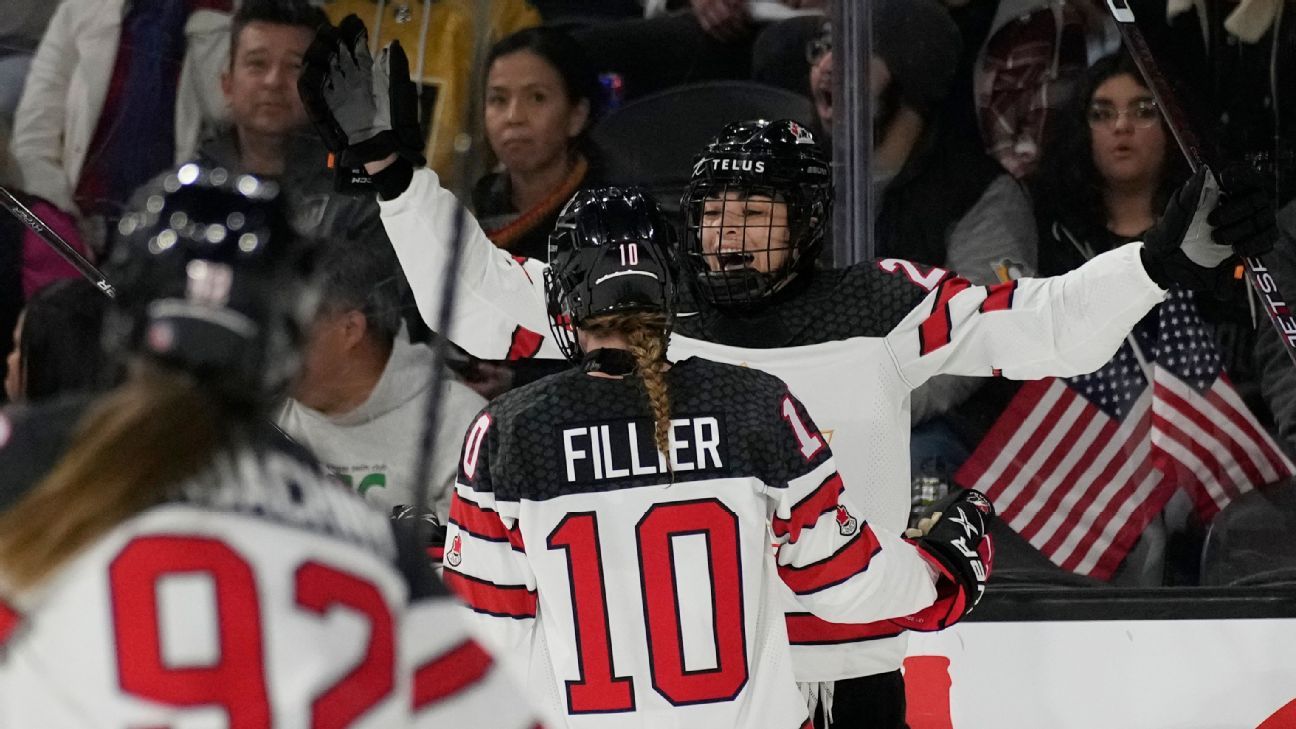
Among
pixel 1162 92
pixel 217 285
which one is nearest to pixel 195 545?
pixel 217 285

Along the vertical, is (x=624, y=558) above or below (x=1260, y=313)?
below

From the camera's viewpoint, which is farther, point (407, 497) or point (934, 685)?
point (407, 497)

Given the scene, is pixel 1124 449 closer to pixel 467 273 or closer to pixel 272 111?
pixel 467 273

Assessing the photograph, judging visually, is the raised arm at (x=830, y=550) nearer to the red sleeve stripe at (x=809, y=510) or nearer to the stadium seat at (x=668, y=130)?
the red sleeve stripe at (x=809, y=510)

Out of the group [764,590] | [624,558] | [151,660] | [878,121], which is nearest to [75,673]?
[151,660]

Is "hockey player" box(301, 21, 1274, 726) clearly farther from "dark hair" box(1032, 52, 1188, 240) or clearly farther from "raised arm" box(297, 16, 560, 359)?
"dark hair" box(1032, 52, 1188, 240)

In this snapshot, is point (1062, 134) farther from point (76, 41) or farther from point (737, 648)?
point (76, 41)

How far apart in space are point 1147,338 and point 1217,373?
0.15 metres

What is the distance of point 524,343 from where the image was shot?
2477 millimetres

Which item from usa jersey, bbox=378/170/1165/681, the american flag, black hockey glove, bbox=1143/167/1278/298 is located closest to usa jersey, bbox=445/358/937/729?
usa jersey, bbox=378/170/1165/681

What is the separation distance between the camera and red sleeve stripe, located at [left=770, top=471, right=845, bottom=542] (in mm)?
1814

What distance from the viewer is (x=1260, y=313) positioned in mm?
3225

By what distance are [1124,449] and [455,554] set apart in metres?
1.87

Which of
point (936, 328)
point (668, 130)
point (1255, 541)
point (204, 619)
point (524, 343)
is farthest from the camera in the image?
point (668, 130)
